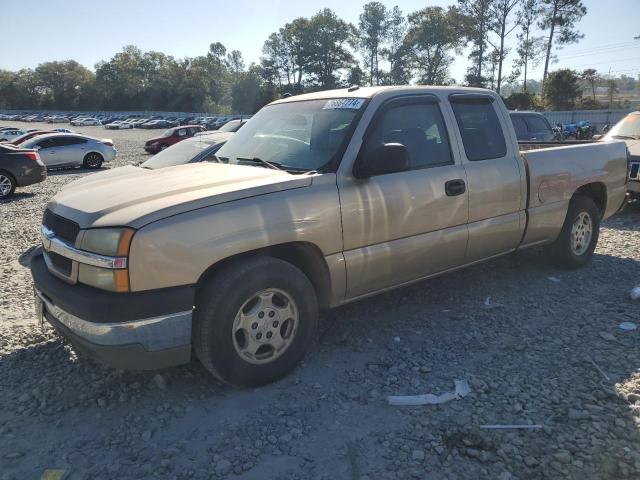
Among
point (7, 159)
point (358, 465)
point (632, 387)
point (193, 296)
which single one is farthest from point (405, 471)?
point (7, 159)

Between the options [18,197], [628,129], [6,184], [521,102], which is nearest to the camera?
[628,129]

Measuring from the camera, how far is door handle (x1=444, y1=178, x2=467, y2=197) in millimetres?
4098

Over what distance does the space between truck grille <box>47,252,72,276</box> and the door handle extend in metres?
2.80

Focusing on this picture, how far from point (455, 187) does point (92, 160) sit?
19.2m

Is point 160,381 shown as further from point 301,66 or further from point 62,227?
point 301,66

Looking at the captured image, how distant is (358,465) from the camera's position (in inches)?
104

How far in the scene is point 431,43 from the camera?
74062 millimetres

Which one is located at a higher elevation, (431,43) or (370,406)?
(431,43)

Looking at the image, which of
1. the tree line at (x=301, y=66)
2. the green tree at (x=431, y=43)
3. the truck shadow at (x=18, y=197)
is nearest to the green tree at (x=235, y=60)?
the tree line at (x=301, y=66)

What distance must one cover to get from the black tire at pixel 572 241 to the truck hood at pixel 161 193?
11.5 ft

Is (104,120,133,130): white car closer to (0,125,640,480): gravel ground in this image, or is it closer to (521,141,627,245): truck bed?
(0,125,640,480): gravel ground

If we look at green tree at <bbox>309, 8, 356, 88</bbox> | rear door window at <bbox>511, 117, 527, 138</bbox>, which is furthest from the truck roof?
green tree at <bbox>309, 8, 356, 88</bbox>

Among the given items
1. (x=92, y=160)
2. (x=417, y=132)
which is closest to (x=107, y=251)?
(x=417, y=132)

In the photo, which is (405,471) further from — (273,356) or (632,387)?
(632,387)
